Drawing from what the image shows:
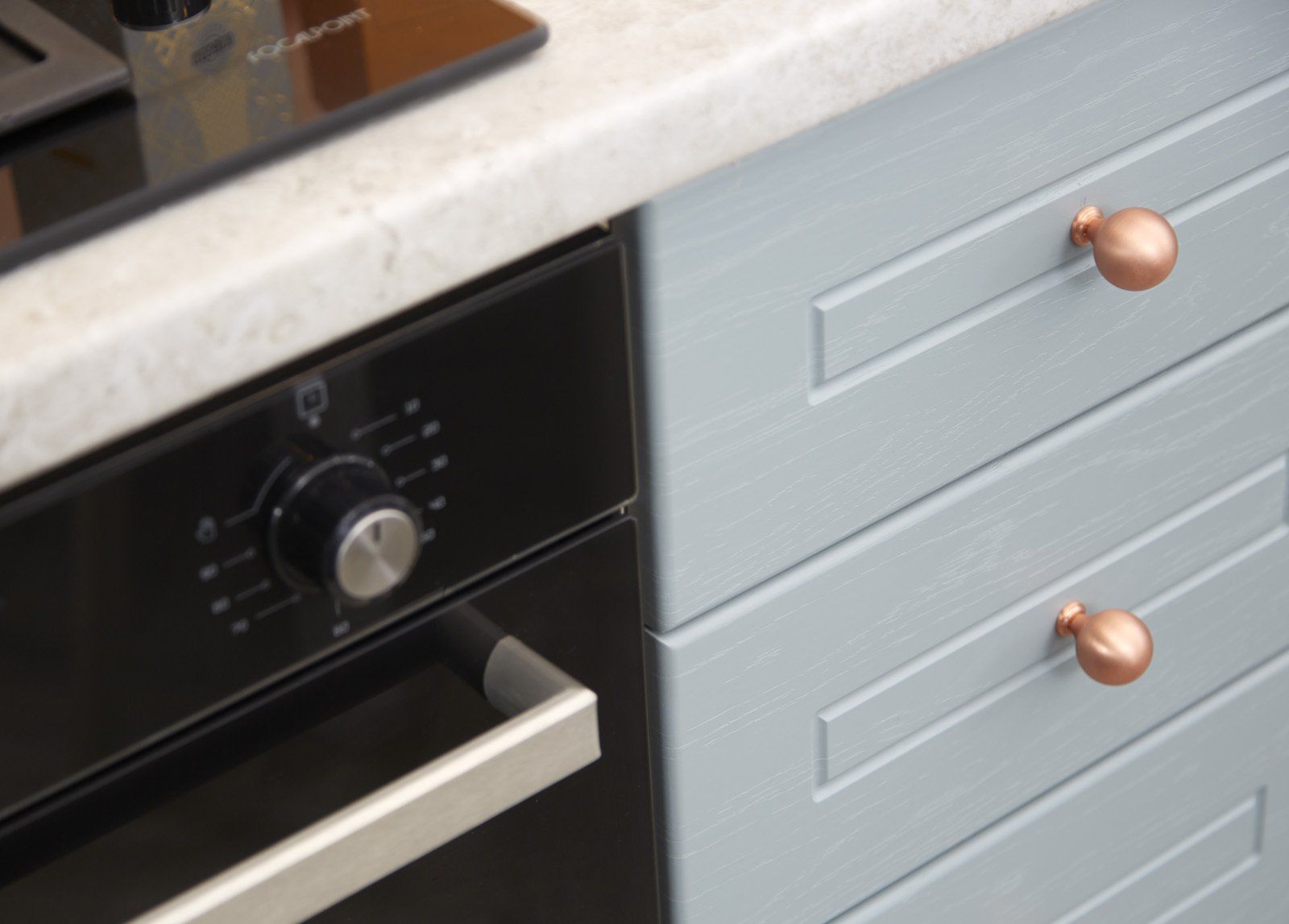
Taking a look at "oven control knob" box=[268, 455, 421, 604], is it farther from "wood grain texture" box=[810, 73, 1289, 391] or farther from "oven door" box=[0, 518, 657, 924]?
"wood grain texture" box=[810, 73, 1289, 391]

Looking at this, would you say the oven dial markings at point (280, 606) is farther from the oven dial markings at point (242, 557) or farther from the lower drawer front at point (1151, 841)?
the lower drawer front at point (1151, 841)

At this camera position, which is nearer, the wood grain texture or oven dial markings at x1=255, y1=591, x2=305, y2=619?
oven dial markings at x1=255, y1=591, x2=305, y2=619

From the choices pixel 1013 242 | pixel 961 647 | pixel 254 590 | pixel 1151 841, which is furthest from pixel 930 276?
pixel 1151 841

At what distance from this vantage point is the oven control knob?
53 cm

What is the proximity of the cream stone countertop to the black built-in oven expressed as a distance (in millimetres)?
28

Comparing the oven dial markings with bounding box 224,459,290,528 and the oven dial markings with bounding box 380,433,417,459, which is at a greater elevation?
the oven dial markings with bounding box 224,459,290,528

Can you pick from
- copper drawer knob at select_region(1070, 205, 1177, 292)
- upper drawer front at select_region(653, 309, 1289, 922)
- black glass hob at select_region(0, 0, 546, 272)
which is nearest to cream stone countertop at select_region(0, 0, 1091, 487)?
black glass hob at select_region(0, 0, 546, 272)

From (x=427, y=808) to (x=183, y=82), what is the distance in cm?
27

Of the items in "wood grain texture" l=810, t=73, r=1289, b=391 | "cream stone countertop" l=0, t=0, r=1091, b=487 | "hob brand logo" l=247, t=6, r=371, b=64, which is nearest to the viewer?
"cream stone countertop" l=0, t=0, r=1091, b=487

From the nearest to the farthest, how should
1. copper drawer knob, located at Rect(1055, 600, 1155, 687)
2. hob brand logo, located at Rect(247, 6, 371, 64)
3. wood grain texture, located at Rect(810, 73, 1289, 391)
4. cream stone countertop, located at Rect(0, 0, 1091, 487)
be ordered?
1. cream stone countertop, located at Rect(0, 0, 1091, 487)
2. hob brand logo, located at Rect(247, 6, 371, 64)
3. wood grain texture, located at Rect(810, 73, 1289, 391)
4. copper drawer knob, located at Rect(1055, 600, 1155, 687)

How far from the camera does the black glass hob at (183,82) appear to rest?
0.51 metres

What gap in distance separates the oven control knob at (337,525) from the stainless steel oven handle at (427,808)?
0.09m

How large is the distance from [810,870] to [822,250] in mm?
325

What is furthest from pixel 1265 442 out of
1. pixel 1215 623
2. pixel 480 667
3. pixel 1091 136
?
pixel 480 667
